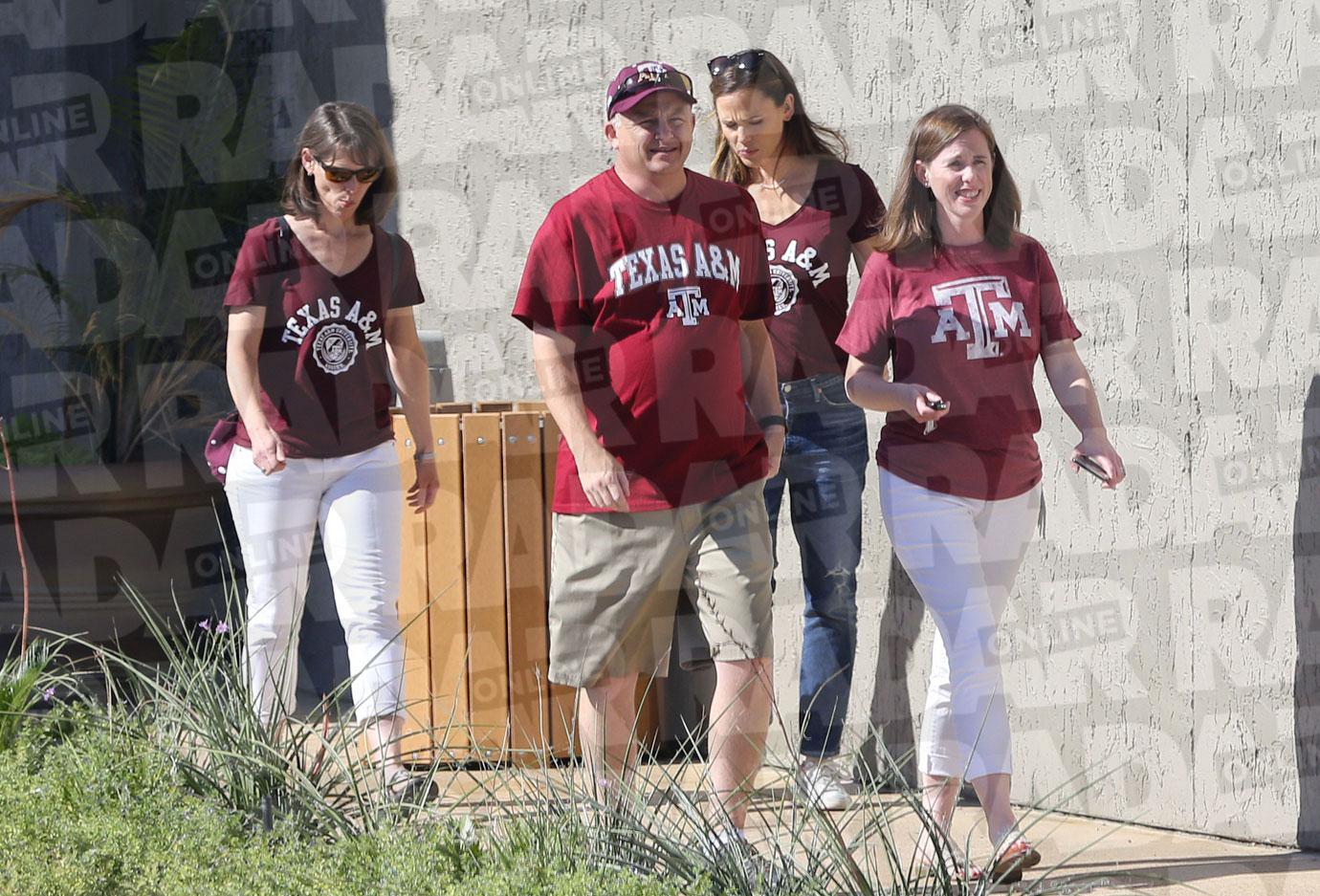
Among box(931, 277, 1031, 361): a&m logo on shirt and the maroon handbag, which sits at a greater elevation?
box(931, 277, 1031, 361): a&m logo on shirt

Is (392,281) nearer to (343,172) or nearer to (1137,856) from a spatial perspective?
(343,172)

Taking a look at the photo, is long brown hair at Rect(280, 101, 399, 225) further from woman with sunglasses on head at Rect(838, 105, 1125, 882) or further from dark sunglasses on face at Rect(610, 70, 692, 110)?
woman with sunglasses on head at Rect(838, 105, 1125, 882)

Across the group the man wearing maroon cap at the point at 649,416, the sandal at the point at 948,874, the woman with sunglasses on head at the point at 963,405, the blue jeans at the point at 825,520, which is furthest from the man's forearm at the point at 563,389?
the sandal at the point at 948,874

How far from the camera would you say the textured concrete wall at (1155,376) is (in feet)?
13.6

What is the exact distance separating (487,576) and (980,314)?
2.03 m

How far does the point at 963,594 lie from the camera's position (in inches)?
153

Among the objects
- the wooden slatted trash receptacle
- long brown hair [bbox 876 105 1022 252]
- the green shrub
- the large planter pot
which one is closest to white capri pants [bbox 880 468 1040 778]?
long brown hair [bbox 876 105 1022 252]

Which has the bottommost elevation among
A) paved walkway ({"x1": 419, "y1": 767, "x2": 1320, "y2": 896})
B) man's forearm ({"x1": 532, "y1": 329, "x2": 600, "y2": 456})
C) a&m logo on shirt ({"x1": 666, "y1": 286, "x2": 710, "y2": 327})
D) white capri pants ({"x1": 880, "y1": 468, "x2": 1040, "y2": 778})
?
paved walkway ({"x1": 419, "y1": 767, "x2": 1320, "y2": 896})

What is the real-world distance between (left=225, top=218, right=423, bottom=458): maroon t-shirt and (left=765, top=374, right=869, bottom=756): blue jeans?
1.17 metres

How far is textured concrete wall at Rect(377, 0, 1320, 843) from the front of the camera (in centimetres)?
414

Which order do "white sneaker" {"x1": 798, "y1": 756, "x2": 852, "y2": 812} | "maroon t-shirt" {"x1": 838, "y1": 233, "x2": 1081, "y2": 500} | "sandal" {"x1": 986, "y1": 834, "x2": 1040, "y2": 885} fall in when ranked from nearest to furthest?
"sandal" {"x1": 986, "y1": 834, "x2": 1040, "y2": 885} < "maroon t-shirt" {"x1": 838, "y1": 233, "x2": 1081, "y2": 500} < "white sneaker" {"x1": 798, "y1": 756, "x2": 852, "y2": 812}

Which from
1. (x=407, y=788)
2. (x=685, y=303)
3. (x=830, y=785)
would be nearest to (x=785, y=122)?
(x=685, y=303)

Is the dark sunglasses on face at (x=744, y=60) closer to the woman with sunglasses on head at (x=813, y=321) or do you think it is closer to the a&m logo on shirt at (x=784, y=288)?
the woman with sunglasses on head at (x=813, y=321)

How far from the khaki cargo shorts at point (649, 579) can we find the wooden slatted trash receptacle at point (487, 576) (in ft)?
4.63
